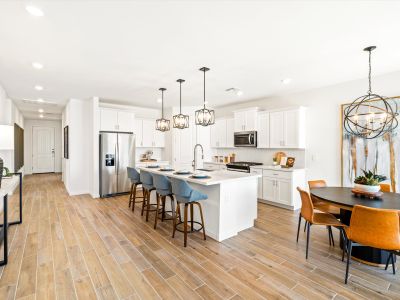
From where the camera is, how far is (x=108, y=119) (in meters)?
5.88

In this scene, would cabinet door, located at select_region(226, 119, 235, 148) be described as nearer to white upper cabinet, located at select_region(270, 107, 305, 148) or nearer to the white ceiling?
white upper cabinet, located at select_region(270, 107, 305, 148)

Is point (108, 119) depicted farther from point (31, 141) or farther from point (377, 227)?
point (31, 141)

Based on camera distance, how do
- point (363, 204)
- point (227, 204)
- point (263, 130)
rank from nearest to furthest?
point (363, 204) < point (227, 204) < point (263, 130)

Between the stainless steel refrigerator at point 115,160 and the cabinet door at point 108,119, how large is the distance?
186mm

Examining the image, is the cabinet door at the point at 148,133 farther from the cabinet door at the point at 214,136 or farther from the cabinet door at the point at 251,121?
the cabinet door at the point at 251,121

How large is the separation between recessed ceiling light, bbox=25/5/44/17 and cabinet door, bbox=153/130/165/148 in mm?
5082

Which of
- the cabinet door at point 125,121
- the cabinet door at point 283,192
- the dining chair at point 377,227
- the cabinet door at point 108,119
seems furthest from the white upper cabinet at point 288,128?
the cabinet door at point 108,119

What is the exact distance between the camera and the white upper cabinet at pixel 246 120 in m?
5.57

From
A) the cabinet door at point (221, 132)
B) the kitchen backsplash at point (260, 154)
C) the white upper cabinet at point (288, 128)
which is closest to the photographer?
the white upper cabinet at point (288, 128)

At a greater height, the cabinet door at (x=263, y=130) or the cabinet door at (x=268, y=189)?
the cabinet door at (x=263, y=130)

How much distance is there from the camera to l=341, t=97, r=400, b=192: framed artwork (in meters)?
3.64

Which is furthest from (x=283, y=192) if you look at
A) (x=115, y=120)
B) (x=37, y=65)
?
(x=37, y=65)

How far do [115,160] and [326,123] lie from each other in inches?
207

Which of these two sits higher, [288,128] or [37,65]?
[37,65]
